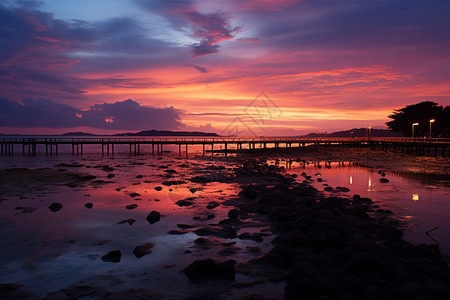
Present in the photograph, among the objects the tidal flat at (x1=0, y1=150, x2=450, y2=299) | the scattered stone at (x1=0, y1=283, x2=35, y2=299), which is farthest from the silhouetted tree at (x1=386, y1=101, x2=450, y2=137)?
the scattered stone at (x1=0, y1=283, x2=35, y2=299)

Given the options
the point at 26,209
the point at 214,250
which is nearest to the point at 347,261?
the point at 214,250

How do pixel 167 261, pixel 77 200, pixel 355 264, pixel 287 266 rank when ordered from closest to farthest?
pixel 355 264 < pixel 287 266 < pixel 167 261 < pixel 77 200

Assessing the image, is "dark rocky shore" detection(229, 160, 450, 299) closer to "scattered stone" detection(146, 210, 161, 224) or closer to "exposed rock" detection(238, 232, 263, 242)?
"exposed rock" detection(238, 232, 263, 242)

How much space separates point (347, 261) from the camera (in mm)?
7617

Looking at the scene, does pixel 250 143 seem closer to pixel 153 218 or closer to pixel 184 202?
pixel 184 202

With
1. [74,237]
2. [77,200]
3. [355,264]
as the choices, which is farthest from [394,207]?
[77,200]

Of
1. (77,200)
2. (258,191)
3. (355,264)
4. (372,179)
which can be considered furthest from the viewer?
(372,179)

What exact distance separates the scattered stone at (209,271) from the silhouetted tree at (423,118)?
304 feet

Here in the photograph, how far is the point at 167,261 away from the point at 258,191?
11436 mm

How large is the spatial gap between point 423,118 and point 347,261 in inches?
3688

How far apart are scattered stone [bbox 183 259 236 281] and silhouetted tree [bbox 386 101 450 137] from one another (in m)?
92.7

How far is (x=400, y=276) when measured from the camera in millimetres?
6879

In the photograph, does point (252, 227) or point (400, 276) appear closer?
point (400, 276)

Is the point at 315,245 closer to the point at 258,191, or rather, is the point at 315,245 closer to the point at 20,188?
the point at 258,191
